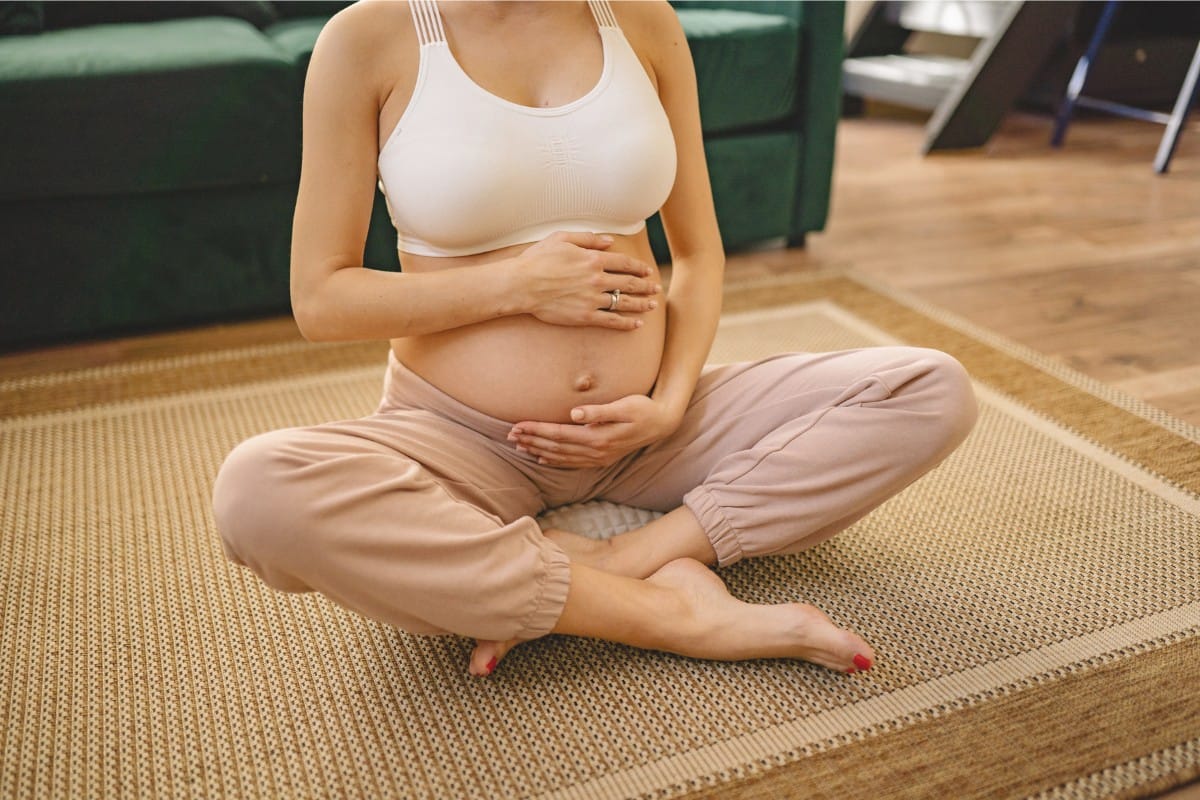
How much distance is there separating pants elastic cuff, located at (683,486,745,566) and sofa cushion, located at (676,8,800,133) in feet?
4.20

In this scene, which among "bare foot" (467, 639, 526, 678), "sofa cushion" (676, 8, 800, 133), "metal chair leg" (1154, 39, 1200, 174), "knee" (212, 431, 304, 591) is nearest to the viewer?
"knee" (212, 431, 304, 591)

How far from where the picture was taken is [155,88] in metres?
1.72

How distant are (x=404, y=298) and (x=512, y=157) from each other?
0.17 m

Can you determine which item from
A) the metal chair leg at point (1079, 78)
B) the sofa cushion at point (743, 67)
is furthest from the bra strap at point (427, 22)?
the metal chair leg at point (1079, 78)

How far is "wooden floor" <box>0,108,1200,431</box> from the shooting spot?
1806 mm

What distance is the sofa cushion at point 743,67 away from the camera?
210cm

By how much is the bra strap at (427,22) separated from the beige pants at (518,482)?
1.11 ft

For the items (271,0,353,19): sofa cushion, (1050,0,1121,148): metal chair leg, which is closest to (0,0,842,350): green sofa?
(271,0,353,19): sofa cushion

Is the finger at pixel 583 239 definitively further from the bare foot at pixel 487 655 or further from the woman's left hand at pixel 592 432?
the bare foot at pixel 487 655

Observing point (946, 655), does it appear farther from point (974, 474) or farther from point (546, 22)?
point (546, 22)

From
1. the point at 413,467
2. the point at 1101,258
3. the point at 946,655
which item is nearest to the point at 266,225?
the point at 413,467

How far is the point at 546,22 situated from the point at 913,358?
1.69 feet

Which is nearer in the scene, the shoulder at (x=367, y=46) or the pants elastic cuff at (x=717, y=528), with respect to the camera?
the shoulder at (x=367, y=46)

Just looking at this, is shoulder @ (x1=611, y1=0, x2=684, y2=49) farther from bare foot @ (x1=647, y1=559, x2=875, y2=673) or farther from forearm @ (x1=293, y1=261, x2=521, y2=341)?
bare foot @ (x1=647, y1=559, x2=875, y2=673)
